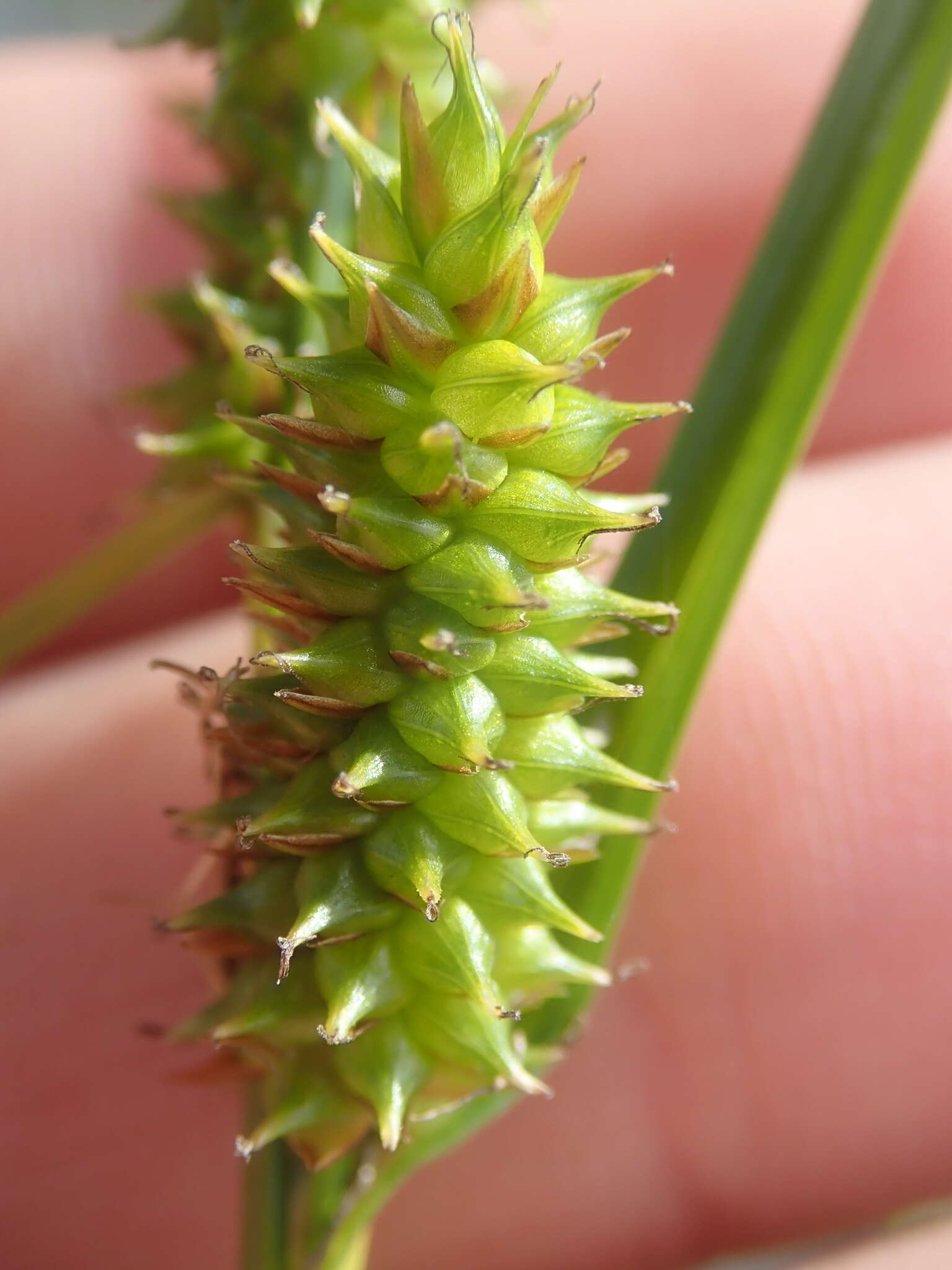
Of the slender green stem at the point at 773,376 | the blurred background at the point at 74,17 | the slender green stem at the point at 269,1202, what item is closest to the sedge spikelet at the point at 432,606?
the slender green stem at the point at 773,376

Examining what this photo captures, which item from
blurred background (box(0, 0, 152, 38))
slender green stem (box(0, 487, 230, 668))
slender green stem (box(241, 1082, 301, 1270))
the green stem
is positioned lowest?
slender green stem (box(241, 1082, 301, 1270))

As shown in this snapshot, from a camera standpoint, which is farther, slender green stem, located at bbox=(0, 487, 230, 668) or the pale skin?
the pale skin

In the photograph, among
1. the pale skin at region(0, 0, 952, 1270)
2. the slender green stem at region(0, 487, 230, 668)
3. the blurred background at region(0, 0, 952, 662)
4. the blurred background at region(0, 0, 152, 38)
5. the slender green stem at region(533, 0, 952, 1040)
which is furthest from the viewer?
the blurred background at region(0, 0, 152, 38)

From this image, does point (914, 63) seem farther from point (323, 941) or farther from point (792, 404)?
point (323, 941)

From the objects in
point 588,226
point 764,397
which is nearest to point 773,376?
point 764,397

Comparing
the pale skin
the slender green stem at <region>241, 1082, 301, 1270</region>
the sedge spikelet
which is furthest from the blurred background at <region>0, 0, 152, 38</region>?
the slender green stem at <region>241, 1082, 301, 1270</region>

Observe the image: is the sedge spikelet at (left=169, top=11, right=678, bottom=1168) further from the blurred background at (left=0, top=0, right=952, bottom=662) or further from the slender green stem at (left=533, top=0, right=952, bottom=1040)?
the blurred background at (left=0, top=0, right=952, bottom=662)
